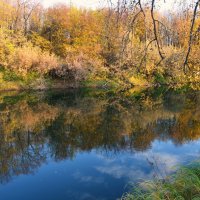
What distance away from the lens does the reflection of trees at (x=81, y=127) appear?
14.8m

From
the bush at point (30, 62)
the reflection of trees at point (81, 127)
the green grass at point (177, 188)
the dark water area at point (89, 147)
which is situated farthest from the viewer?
the bush at point (30, 62)

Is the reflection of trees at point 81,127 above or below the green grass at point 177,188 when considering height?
below

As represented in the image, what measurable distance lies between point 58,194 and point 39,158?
12.1 feet

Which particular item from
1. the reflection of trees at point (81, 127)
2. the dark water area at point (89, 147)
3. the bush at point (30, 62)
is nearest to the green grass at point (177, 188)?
the dark water area at point (89, 147)

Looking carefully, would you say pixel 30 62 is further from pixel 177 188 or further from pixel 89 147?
pixel 177 188

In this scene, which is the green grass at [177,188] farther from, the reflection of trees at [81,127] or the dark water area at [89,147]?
the reflection of trees at [81,127]

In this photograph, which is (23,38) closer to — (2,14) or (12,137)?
(2,14)

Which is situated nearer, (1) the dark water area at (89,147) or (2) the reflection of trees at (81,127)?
(1) the dark water area at (89,147)

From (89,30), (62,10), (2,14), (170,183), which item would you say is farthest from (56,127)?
(2,14)

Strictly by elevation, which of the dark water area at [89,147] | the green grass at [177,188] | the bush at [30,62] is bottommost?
the dark water area at [89,147]

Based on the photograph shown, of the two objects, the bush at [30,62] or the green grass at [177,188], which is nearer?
the green grass at [177,188]

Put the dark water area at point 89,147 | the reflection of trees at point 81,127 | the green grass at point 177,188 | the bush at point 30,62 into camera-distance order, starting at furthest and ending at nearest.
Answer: the bush at point 30,62 → the reflection of trees at point 81,127 → the dark water area at point 89,147 → the green grass at point 177,188

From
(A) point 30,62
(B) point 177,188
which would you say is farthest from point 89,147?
(A) point 30,62

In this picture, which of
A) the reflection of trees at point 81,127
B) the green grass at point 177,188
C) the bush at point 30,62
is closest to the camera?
the green grass at point 177,188
